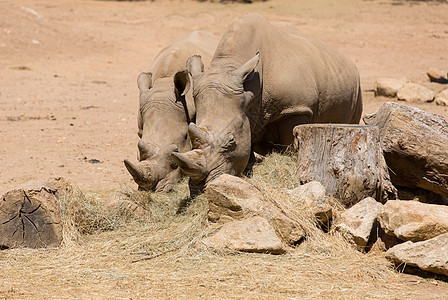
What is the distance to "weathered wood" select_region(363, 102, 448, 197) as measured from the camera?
5496mm

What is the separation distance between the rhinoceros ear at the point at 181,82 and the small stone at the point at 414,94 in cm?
644

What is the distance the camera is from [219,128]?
18.8ft

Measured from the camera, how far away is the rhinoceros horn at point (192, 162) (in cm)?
539

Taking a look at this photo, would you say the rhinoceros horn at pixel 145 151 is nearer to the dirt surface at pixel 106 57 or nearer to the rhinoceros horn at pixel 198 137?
the rhinoceros horn at pixel 198 137

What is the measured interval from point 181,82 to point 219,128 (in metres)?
1.13

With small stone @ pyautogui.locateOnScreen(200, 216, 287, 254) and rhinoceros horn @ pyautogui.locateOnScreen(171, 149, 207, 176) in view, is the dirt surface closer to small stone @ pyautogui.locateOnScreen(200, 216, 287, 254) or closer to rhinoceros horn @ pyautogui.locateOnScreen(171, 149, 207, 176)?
rhinoceros horn @ pyautogui.locateOnScreen(171, 149, 207, 176)

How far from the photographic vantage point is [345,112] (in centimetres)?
789

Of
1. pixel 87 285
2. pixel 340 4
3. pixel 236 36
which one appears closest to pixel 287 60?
pixel 236 36

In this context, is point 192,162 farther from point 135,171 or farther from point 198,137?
point 135,171

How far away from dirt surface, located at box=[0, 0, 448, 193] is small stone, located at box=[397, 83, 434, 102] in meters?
0.36

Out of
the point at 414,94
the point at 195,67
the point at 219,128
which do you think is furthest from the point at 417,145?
the point at 414,94

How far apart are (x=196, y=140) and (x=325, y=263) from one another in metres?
1.60

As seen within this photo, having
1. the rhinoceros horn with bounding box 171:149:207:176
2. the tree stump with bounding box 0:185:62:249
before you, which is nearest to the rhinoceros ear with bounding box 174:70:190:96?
the rhinoceros horn with bounding box 171:149:207:176

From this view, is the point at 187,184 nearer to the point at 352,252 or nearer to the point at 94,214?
the point at 94,214
